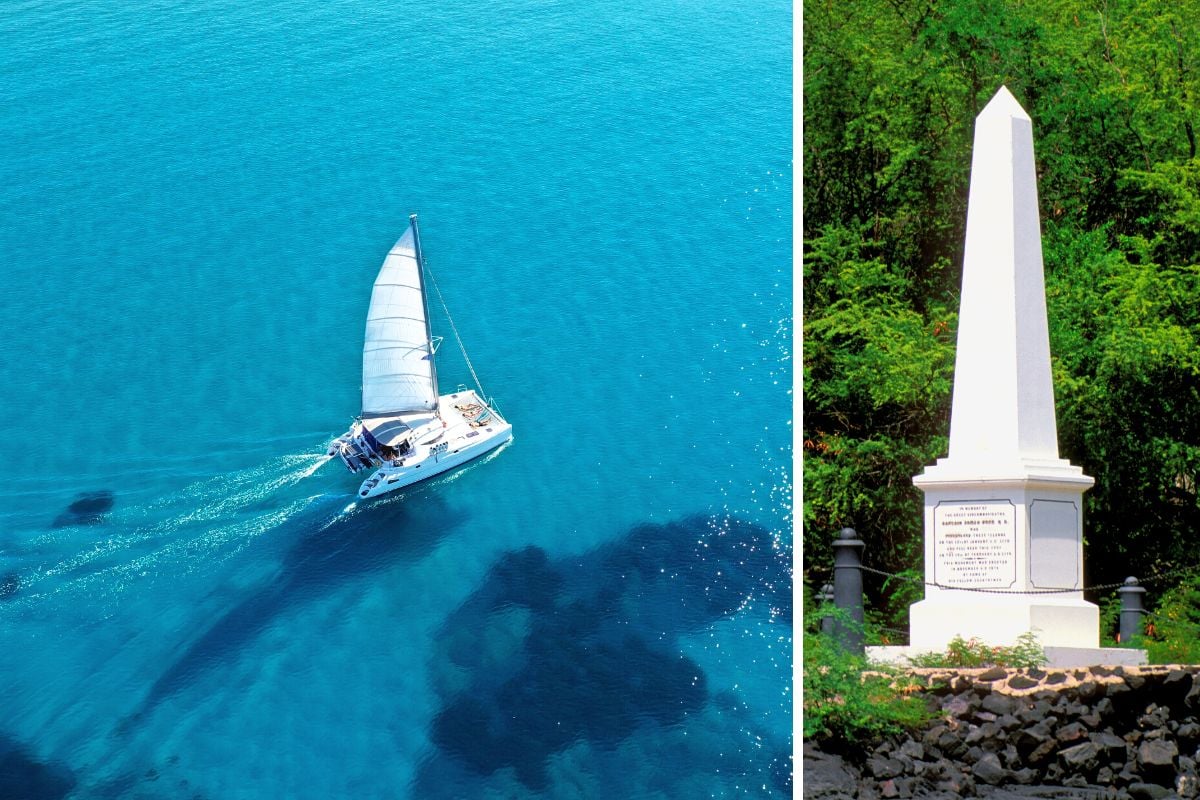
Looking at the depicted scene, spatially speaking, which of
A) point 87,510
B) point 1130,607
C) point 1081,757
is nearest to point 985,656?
point 1081,757

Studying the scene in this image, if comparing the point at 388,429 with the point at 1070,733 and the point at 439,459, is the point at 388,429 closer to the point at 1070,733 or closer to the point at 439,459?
the point at 439,459

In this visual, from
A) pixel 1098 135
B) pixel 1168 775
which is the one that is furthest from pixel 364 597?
pixel 1168 775

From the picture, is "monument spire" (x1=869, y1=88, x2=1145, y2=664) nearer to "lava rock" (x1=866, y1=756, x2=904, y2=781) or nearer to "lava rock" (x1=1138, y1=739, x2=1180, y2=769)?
"lava rock" (x1=1138, y1=739, x2=1180, y2=769)

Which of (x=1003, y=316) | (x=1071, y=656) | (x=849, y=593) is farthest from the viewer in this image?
(x=1003, y=316)

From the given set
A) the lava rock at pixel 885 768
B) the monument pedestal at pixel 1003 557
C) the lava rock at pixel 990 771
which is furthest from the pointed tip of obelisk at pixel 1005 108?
the lava rock at pixel 885 768

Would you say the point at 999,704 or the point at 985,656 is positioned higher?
the point at 985,656

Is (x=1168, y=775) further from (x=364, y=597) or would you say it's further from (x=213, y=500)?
(x=213, y=500)

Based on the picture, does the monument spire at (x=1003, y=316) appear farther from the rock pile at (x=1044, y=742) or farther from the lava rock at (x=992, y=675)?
the rock pile at (x=1044, y=742)
